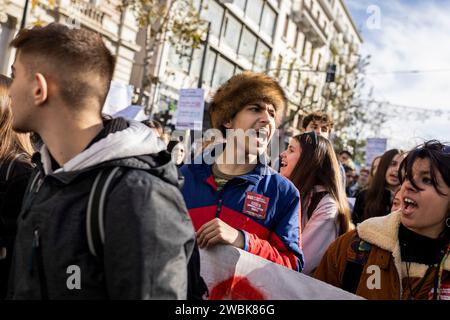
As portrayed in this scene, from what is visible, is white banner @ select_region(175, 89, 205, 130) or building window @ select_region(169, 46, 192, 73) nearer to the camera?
white banner @ select_region(175, 89, 205, 130)

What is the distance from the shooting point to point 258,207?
2.47m

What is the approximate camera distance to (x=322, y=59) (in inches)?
1773

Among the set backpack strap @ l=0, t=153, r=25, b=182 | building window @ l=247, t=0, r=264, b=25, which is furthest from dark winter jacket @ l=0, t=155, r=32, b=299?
building window @ l=247, t=0, r=264, b=25

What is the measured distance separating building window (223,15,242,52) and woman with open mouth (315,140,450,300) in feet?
86.4

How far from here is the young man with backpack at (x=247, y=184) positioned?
7.88 ft

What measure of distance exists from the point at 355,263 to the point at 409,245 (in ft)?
0.89

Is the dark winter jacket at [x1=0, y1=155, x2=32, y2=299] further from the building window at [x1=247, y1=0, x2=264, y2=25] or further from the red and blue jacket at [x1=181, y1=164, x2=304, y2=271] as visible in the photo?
the building window at [x1=247, y1=0, x2=264, y2=25]

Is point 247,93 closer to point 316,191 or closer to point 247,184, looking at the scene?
point 247,184

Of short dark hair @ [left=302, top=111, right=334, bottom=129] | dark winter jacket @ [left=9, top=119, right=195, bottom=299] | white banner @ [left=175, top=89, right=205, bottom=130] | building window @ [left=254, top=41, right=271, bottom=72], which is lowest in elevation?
dark winter jacket @ [left=9, top=119, right=195, bottom=299]

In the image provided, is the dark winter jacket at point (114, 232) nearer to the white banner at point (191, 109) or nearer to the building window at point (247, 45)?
the white banner at point (191, 109)

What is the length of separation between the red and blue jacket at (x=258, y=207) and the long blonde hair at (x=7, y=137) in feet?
3.11

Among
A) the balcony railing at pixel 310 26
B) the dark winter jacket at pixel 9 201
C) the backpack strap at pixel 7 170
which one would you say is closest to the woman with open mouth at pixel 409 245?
the dark winter jacket at pixel 9 201

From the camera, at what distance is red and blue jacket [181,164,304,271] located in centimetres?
243
